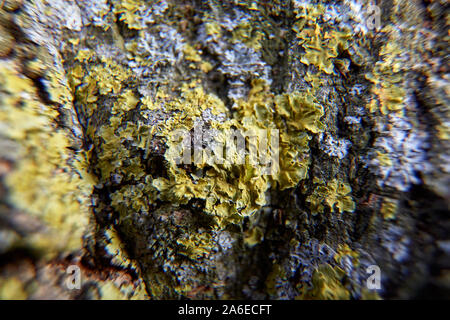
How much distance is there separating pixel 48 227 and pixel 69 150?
0.40 metres

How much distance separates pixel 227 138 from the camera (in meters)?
1.30

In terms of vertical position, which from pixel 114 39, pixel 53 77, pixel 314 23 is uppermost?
pixel 314 23

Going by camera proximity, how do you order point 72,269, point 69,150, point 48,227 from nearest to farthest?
point 48,227 → point 72,269 → point 69,150

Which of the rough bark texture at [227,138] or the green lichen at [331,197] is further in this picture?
the green lichen at [331,197]

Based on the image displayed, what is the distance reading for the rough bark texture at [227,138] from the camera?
1.00 meters

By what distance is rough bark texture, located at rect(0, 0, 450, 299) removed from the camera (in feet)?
3.28

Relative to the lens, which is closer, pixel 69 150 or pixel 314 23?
pixel 69 150

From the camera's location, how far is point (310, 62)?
1.36 metres

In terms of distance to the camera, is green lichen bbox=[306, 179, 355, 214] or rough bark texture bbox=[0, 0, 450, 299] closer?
rough bark texture bbox=[0, 0, 450, 299]

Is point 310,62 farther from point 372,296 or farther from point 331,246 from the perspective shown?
point 372,296

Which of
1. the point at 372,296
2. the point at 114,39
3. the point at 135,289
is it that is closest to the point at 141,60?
the point at 114,39

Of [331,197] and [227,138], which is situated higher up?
[227,138]
